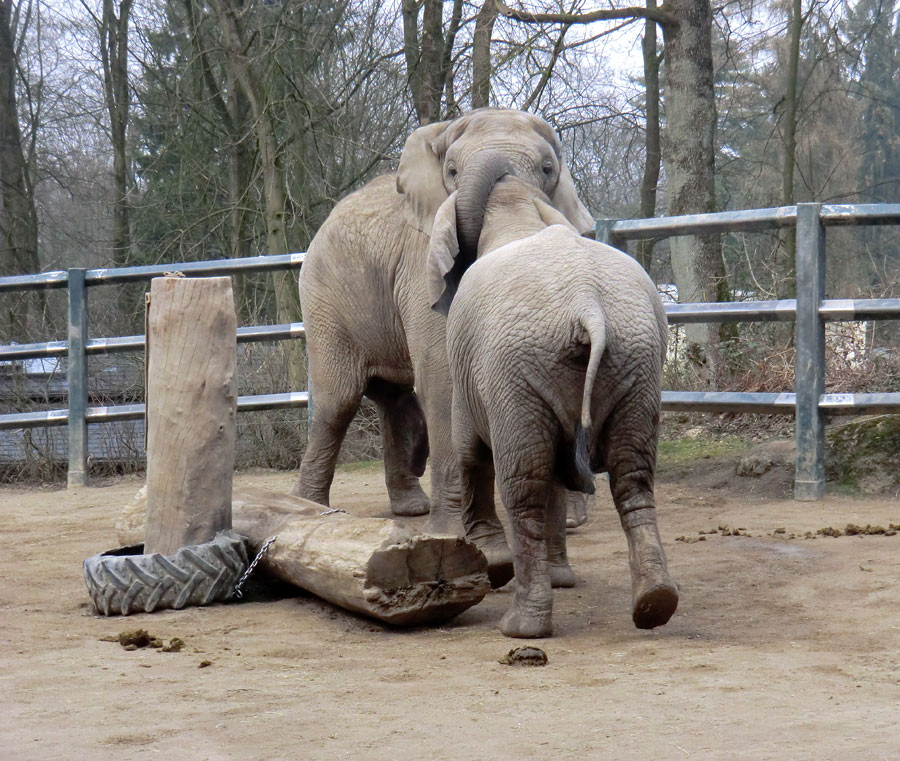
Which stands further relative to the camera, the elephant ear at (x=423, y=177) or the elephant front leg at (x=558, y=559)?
the elephant ear at (x=423, y=177)

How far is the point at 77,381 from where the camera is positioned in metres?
8.82

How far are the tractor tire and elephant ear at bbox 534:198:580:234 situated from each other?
1.82 m

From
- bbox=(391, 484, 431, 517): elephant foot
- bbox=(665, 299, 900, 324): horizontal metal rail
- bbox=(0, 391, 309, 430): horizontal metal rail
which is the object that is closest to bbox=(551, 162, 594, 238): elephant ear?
bbox=(665, 299, 900, 324): horizontal metal rail

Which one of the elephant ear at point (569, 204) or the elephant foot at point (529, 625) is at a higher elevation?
the elephant ear at point (569, 204)

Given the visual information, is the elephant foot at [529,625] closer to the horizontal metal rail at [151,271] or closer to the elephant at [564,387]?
the elephant at [564,387]

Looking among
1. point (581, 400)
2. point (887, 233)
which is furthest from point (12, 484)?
point (887, 233)

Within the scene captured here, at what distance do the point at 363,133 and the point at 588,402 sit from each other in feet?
37.2

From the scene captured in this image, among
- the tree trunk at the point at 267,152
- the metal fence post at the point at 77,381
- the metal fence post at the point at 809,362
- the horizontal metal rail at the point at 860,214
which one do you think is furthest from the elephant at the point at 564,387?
the tree trunk at the point at 267,152

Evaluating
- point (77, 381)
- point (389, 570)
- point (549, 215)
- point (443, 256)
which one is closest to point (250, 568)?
point (389, 570)

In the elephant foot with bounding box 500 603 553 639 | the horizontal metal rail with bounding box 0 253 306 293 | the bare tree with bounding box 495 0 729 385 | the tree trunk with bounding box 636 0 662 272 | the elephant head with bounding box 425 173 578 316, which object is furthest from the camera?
the tree trunk with bounding box 636 0 662 272

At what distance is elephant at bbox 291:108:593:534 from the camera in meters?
5.12

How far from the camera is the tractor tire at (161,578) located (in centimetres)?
451

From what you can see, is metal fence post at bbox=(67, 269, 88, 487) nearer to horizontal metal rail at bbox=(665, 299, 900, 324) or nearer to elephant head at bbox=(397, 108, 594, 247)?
elephant head at bbox=(397, 108, 594, 247)

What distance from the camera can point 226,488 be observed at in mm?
4809
